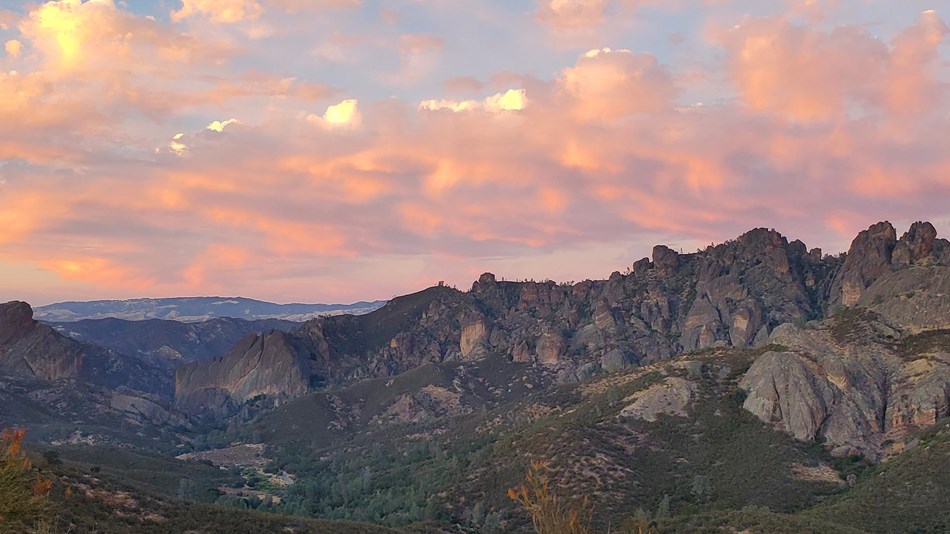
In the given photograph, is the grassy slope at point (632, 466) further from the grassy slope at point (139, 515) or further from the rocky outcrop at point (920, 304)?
the grassy slope at point (139, 515)

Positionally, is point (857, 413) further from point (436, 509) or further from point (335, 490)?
point (335, 490)

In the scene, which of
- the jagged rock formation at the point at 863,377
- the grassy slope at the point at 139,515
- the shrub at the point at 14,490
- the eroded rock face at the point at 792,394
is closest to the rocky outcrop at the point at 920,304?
the jagged rock formation at the point at 863,377

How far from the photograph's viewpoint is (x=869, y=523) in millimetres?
87125

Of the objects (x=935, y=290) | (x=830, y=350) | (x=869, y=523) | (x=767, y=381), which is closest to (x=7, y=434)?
(x=869, y=523)

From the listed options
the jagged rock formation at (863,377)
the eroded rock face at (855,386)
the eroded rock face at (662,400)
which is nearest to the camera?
the eroded rock face at (855,386)

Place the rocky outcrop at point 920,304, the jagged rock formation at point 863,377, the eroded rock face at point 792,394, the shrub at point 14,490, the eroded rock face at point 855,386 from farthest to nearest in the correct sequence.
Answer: the rocky outcrop at point 920,304
the eroded rock face at point 792,394
the jagged rock formation at point 863,377
the eroded rock face at point 855,386
the shrub at point 14,490

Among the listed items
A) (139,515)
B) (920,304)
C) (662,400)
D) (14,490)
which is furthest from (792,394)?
(14,490)

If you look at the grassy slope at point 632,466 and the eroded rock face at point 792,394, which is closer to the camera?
the grassy slope at point 632,466

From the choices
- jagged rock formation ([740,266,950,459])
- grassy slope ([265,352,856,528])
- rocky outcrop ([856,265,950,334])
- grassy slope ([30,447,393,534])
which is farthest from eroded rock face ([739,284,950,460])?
grassy slope ([30,447,393,534])

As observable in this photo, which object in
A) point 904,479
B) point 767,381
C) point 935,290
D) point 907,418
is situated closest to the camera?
point 904,479

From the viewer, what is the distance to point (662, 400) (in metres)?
154

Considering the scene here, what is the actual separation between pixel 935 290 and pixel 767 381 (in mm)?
54920

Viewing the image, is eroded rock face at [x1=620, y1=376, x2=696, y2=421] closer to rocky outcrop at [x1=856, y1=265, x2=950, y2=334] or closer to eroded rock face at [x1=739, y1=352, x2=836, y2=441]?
eroded rock face at [x1=739, y1=352, x2=836, y2=441]

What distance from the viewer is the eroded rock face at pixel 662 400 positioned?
149 m
